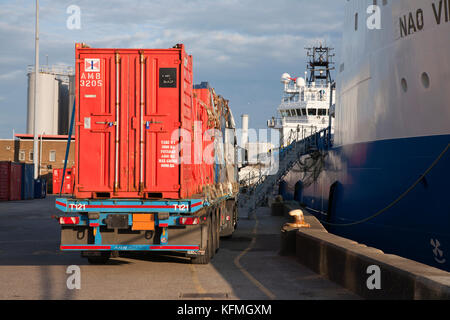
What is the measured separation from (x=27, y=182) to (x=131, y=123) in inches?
1440

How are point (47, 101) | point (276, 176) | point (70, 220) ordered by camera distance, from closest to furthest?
1. point (70, 220)
2. point (276, 176)
3. point (47, 101)

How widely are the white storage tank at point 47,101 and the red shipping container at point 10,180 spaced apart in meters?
24.3

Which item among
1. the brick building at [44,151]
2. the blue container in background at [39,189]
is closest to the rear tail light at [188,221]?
the blue container in background at [39,189]

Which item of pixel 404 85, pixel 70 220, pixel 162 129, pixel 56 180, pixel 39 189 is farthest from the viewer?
pixel 56 180

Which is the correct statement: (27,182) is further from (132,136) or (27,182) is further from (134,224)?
(134,224)

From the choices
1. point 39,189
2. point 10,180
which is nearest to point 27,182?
point 39,189

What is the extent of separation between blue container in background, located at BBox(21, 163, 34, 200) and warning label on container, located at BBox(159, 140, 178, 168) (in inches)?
1375

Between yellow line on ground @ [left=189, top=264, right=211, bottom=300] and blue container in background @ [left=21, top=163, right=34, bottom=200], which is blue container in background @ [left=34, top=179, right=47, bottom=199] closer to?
blue container in background @ [left=21, top=163, right=34, bottom=200]

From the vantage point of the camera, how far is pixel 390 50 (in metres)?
13.6

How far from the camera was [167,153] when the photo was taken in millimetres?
11078

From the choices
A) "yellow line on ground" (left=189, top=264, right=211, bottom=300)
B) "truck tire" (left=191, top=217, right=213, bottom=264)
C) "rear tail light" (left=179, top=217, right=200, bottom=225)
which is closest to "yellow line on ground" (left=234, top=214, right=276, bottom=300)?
"truck tire" (left=191, top=217, right=213, bottom=264)

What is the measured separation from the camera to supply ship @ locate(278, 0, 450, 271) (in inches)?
442

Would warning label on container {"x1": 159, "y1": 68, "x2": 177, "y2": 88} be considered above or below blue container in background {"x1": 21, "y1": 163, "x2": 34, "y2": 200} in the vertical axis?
above
